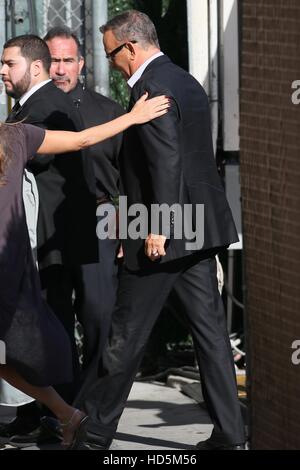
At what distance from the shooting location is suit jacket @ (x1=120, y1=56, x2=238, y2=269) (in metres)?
5.46

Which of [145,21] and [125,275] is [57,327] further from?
[145,21]

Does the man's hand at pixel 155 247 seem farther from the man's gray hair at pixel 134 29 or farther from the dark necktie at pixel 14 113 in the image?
the dark necktie at pixel 14 113

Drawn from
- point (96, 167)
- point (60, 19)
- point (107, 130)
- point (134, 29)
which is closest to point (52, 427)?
point (96, 167)

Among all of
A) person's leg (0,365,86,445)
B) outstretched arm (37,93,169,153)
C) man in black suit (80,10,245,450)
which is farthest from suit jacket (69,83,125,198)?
person's leg (0,365,86,445)

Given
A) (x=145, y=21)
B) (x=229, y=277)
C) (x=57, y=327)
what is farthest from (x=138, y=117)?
(x=229, y=277)

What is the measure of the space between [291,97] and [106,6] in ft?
12.3

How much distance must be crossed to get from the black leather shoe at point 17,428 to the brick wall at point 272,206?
7.34ft

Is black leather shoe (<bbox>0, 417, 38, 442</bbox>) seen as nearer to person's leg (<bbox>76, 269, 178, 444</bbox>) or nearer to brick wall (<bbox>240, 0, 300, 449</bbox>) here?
person's leg (<bbox>76, 269, 178, 444</bbox>)

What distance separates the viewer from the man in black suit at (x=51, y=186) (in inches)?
244

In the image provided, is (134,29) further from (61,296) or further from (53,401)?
(53,401)

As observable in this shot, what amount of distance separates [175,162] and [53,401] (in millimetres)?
1221

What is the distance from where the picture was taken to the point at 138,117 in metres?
5.43

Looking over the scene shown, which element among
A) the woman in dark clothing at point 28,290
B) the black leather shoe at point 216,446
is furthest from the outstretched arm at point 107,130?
the black leather shoe at point 216,446

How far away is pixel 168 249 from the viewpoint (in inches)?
220
